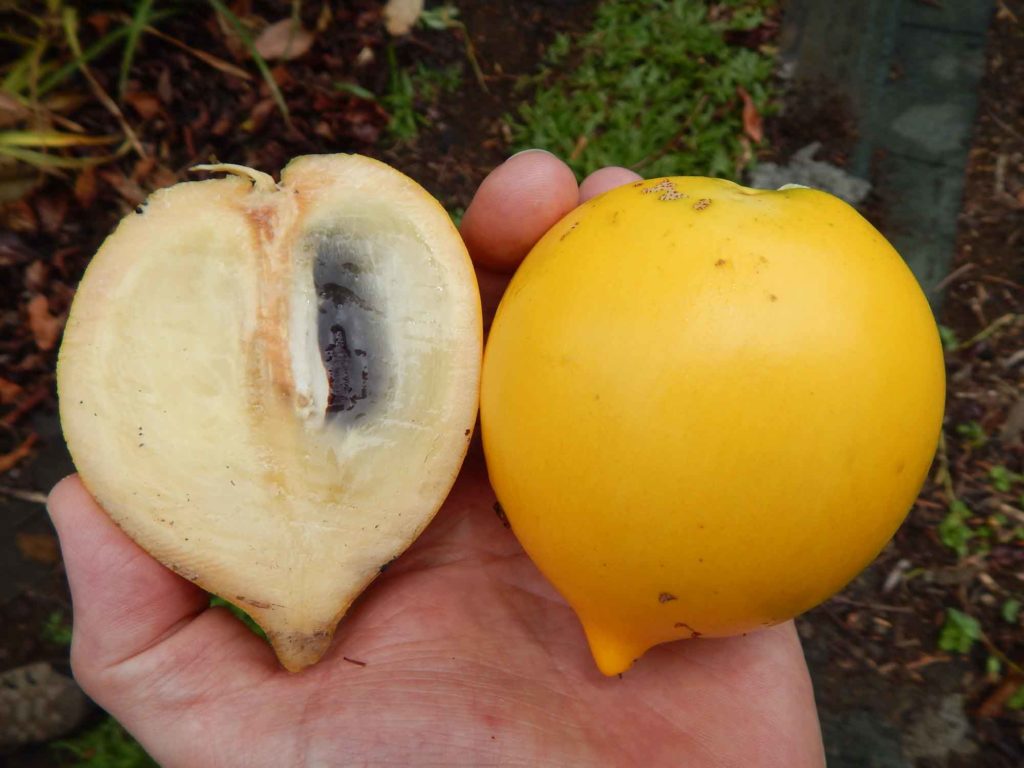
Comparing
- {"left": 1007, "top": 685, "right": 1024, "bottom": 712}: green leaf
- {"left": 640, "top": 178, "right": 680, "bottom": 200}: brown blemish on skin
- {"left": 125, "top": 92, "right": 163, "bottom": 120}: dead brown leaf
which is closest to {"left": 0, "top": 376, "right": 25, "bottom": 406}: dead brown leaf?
{"left": 125, "top": 92, "right": 163, "bottom": 120}: dead brown leaf

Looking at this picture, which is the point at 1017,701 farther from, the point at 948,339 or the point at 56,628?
the point at 56,628

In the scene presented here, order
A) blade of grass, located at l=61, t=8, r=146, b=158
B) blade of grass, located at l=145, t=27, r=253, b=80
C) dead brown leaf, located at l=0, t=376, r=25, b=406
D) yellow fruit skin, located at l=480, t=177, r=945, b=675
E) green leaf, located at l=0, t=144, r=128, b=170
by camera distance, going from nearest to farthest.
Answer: yellow fruit skin, located at l=480, t=177, r=945, b=675 → green leaf, located at l=0, t=144, r=128, b=170 → blade of grass, located at l=61, t=8, r=146, b=158 → dead brown leaf, located at l=0, t=376, r=25, b=406 → blade of grass, located at l=145, t=27, r=253, b=80

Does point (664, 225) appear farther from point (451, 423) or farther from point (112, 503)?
point (112, 503)

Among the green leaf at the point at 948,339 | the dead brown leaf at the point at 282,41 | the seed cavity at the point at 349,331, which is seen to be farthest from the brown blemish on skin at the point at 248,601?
the green leaf at the point at 948,339

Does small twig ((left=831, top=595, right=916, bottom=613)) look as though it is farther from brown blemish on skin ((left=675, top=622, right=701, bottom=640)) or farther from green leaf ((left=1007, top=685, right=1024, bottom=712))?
brown blemish on skin ((left=675, top=622, right=701, bottom=640))

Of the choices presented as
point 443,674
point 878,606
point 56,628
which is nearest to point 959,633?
point 878,606

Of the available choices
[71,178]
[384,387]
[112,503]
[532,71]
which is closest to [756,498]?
[384,387]
